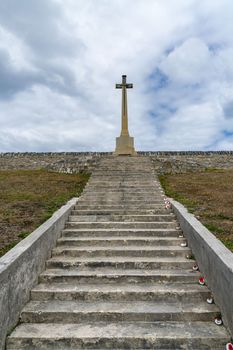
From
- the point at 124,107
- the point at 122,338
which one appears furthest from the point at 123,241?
the point at 124,107

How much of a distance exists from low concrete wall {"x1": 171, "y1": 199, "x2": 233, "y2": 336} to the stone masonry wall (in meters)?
10.2

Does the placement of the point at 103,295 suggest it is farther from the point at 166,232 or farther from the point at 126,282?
the point at 166,232

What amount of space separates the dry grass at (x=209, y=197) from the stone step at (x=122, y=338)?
1888mm

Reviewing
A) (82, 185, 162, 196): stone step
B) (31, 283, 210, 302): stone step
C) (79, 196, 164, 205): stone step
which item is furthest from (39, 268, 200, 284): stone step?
(82, 185, 162, 196): stone step

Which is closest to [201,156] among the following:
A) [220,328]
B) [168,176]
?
[168,176]

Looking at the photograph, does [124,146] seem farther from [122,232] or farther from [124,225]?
[122,232]

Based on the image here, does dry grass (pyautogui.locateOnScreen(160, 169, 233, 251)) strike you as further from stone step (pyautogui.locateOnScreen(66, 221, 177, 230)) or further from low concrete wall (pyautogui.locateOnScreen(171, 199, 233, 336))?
stone step (pyautogui.locateOnScreen(66, 221, 177, 230))

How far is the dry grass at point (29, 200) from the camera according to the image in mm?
6527

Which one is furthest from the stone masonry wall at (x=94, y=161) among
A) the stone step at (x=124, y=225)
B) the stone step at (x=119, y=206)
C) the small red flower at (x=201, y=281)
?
the small red flower at (x=201, y=281)

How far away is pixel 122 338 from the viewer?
3967 millimetres

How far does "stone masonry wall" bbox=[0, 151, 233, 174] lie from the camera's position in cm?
1705

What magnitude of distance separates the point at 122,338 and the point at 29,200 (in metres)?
6.69

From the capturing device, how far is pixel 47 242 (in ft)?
20.0

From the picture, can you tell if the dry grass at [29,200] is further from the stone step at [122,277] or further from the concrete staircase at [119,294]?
the stone step at [122,277]
